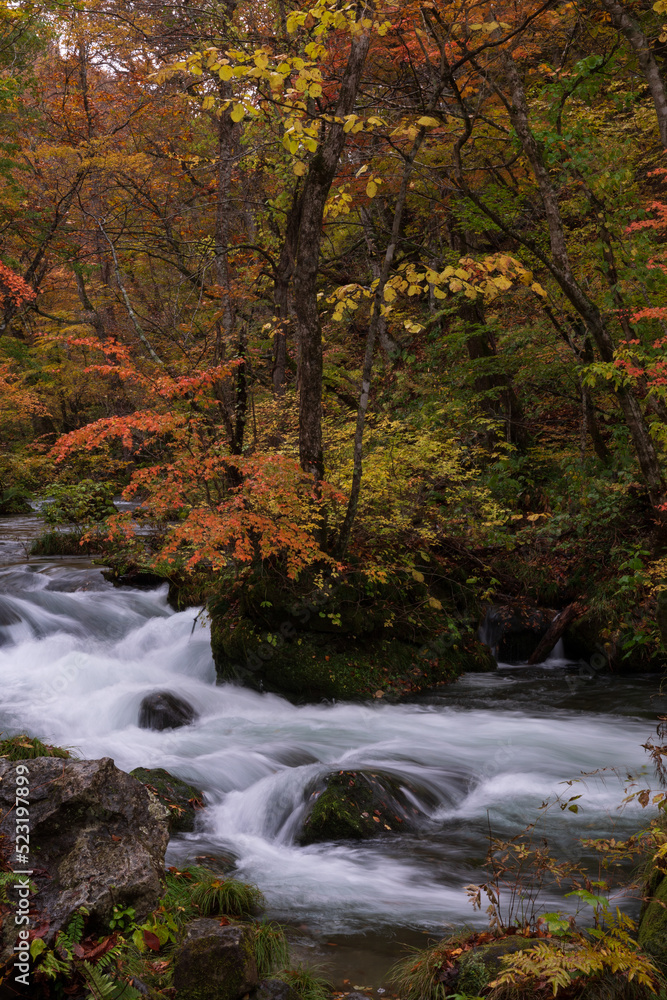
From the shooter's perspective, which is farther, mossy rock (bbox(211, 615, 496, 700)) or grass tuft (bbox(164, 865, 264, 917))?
mossy rock (bbox(211, 615, 496, 700))

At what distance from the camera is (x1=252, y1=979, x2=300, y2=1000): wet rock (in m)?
3.19

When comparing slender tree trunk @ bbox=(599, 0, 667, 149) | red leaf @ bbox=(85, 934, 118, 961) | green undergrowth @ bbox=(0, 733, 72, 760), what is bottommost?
red leaf @ bbox=(85, 934, 118, 961)

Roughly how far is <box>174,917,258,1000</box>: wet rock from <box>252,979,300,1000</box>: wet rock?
0.04 m

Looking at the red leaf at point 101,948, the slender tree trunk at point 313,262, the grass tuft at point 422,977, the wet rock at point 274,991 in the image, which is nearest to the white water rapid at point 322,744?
the grass tuft at point 422,977

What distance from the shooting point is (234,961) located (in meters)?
3.16

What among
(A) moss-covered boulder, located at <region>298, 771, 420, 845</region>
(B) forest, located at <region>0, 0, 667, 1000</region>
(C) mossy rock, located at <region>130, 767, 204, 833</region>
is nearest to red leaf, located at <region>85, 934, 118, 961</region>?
(C) mossy rock, located at <region>130, 767, 204, 833</region>

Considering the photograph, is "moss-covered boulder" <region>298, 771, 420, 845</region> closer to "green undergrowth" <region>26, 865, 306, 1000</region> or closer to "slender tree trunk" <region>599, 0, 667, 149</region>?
"green undergrowth" <region>26, 865, 306, 1000</region>

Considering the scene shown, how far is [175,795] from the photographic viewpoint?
19.5ft

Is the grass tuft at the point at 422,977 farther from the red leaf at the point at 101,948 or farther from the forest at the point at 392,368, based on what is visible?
the forest at the point at 392,368

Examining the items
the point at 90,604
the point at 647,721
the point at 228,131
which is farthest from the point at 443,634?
the point at 228,131

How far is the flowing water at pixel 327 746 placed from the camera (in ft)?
16.6

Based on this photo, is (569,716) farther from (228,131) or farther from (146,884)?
(228,131)

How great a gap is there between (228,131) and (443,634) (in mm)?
8466

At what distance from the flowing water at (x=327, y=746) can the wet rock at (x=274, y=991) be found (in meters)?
0.82
